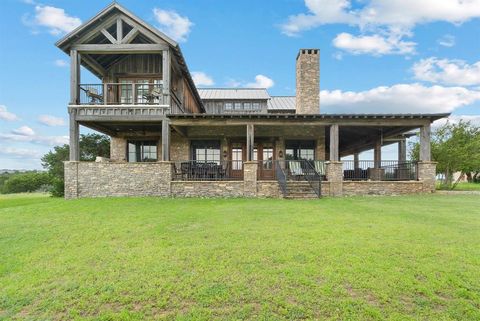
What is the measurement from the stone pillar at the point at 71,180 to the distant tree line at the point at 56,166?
287 cm

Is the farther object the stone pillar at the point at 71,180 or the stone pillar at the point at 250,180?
the stone pillar at the point at 250,180

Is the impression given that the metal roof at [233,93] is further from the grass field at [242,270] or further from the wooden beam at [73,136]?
the grass field at [242,270]

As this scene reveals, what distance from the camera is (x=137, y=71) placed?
13.8 m

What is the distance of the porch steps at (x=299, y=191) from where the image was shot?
35.8 feet

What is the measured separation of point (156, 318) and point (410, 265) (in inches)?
124

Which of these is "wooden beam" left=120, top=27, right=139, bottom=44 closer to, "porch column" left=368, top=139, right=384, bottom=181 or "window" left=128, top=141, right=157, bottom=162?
"window" left=128, top=141, right=157, bottom=162

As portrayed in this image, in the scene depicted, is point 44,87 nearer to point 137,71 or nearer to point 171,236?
point 137,71

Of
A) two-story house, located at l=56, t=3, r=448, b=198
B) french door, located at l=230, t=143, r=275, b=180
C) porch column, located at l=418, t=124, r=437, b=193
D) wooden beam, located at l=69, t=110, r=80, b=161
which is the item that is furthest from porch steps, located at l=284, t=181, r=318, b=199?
wooden beam, located at l=69, t=110, r=80, b=161

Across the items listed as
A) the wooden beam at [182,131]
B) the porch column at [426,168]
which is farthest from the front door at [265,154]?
the porch column at [426,168]

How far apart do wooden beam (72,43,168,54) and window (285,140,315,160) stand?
812cm

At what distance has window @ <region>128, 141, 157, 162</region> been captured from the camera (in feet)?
49.3

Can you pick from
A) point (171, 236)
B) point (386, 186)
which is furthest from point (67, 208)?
point (386, 186)

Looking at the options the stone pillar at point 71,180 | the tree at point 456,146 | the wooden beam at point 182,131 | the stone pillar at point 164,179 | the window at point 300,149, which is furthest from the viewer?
the tree at point 456,146

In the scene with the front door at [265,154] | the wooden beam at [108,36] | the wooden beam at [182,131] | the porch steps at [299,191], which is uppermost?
the wooden beam at [108,36]
